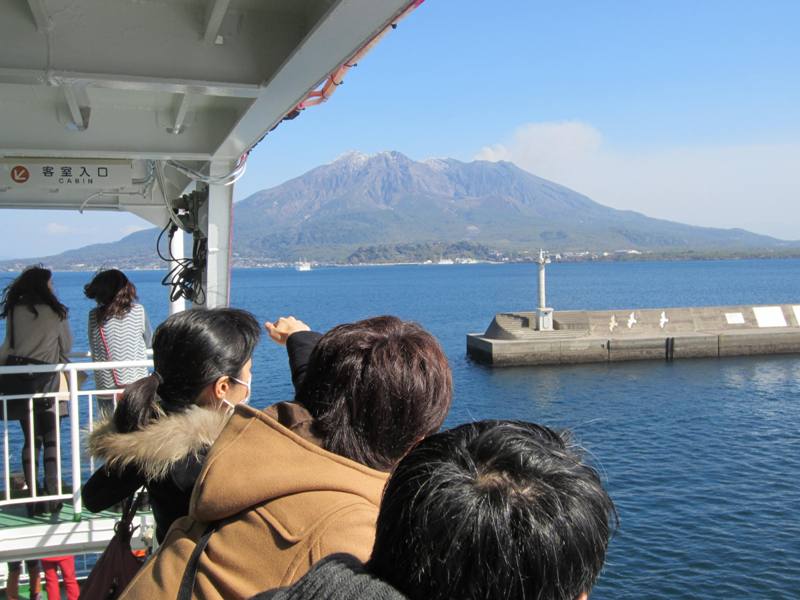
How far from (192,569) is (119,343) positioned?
143 inches

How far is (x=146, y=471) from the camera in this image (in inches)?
75.4

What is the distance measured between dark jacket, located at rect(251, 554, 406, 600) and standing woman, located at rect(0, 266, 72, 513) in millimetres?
4248

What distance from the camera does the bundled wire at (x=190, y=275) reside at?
17.6 feet

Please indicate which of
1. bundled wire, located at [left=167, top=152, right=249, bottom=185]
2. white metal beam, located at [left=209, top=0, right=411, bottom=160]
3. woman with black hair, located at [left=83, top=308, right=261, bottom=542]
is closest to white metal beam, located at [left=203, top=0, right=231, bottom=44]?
white metal beam, located at [left=209, top=0, right=411, bottom=160]

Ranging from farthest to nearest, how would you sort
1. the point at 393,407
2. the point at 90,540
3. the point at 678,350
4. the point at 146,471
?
1. the point at 678,350
2. the point at 90,540
3. the point at 146,471
4. the point at 393,407

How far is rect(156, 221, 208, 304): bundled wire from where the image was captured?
5.36 m

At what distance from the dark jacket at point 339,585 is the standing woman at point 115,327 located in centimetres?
394

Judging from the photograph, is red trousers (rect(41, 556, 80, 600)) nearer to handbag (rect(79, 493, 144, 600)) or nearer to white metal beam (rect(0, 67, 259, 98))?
handbag (rect(79, 493, 144, 600))

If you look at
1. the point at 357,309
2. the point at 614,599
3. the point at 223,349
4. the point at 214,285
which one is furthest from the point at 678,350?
the point at 357,309

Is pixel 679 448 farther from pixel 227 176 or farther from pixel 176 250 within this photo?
pixel 227 176

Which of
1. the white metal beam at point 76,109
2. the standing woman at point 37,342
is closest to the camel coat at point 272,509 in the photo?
the white metal beam at point 76,109

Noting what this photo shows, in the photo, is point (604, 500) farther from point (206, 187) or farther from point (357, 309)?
point (357, 309)

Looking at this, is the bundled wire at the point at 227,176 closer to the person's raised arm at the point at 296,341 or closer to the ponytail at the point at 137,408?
the person's raised arm at the point at 296,341

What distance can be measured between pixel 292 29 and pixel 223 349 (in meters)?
1.78
